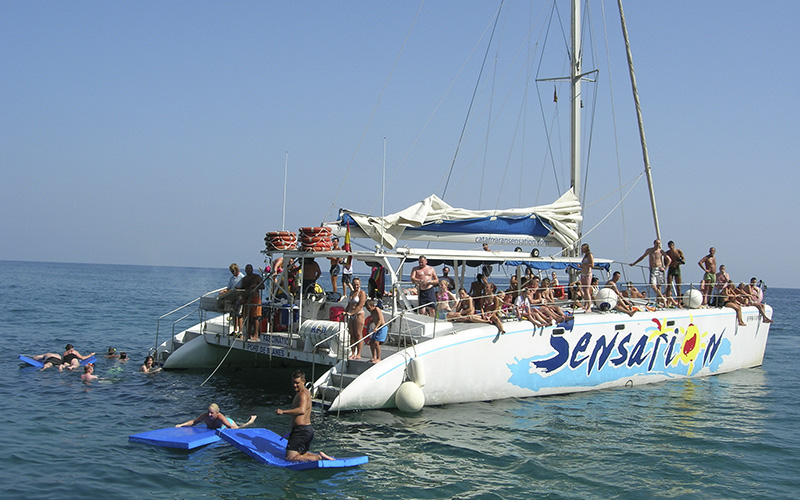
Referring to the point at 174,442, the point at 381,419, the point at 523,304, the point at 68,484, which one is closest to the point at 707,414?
the point at 523,304

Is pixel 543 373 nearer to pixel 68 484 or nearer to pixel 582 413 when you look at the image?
pixel 582 413

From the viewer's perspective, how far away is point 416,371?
11.4 metres

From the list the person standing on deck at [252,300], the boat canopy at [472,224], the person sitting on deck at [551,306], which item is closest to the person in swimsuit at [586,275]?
the person sitting on deck at [551,306]

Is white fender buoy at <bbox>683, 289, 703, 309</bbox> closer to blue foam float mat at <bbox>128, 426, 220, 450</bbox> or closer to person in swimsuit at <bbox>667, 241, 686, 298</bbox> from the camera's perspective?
person in swimsuit at <bbox>667, 241, 686, 298</bbox>

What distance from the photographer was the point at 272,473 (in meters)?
8.96

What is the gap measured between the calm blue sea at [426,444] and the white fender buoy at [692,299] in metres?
1.86

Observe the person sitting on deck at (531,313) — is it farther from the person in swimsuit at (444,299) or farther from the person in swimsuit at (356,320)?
the person in swimsuit at (356,320)

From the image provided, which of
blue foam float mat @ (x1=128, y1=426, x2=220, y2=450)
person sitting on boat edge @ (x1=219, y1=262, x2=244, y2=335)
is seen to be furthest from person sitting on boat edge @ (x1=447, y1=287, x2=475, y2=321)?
blue foam float mat @ (x1=128, y1=426, x2=220, y2=450)

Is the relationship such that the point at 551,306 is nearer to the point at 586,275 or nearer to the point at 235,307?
the point at 586,275

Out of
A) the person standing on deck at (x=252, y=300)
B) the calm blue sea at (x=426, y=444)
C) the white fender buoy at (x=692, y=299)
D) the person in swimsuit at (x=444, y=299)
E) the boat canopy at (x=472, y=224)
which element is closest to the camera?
the calm blue sea at (x=426, y=444)

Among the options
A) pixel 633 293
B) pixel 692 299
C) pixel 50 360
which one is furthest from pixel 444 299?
pixel 50 360

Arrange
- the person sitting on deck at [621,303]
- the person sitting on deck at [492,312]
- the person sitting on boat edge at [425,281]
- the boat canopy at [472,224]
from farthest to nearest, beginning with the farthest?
the person sitting on deck at [621,303] → the boat canopy at [472,224] → the person sitting on boat edge at [425,281] → the person sitting on deck at [492,312]

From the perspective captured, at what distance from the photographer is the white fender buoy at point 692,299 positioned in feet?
54.3

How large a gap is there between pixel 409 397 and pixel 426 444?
40.3 inches
